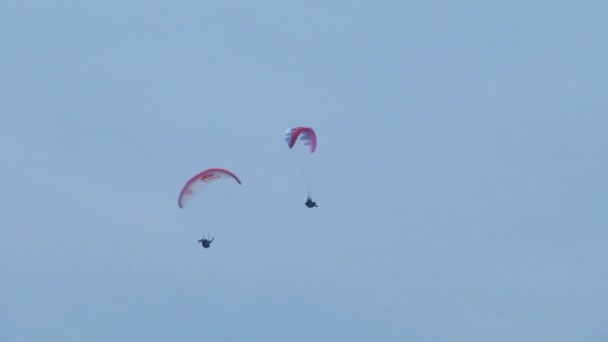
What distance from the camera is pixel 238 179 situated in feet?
173

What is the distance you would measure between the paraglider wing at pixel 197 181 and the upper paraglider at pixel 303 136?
3.13m

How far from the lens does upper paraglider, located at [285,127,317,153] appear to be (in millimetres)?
54438

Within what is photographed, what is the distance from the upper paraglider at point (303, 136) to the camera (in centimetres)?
5444

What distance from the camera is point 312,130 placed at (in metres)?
54.9

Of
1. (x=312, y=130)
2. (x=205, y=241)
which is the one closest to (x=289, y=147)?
(x=312, y=130)

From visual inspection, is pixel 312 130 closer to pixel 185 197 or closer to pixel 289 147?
pixel 289 147

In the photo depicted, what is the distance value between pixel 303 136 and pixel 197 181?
4768 mm

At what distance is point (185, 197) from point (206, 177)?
1.21 m

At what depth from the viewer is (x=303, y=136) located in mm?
55125

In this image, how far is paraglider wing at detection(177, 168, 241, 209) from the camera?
53438mm

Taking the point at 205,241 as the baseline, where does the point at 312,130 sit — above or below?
A: above

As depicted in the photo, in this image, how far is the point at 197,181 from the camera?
54281 millimetres

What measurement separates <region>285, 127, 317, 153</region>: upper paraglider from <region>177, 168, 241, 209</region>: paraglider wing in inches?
123

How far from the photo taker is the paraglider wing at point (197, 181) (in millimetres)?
53438
